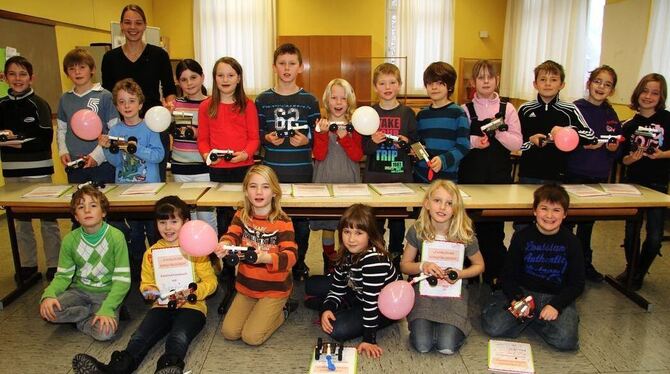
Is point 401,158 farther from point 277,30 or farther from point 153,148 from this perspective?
point 277,30

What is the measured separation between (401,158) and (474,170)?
1.76 ft

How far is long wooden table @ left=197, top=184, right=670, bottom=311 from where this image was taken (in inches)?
108

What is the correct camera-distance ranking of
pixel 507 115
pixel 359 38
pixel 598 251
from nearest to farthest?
pixel 507 115 → pixel 598 251 → pixel 359 38

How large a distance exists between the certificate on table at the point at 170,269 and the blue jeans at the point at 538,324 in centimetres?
171

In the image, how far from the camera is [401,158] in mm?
3260

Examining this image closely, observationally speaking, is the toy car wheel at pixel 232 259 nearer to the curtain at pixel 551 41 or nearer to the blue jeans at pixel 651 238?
the blue jeans at pixel 651 238

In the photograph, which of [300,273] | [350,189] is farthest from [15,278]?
[350,189]

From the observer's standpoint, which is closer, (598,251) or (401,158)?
(401,158)

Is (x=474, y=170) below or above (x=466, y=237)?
above

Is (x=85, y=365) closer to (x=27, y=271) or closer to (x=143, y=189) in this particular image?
(x=143, y=189)

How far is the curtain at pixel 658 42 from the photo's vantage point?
15.7 feet

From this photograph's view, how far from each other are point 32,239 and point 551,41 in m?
6.94

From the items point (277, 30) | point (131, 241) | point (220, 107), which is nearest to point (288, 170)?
point (220, 107)

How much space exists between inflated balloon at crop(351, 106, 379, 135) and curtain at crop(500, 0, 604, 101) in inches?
185
